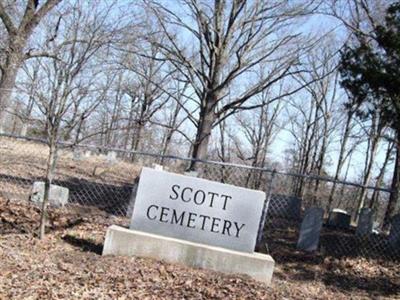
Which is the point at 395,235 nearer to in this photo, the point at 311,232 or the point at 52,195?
the point at 311,232

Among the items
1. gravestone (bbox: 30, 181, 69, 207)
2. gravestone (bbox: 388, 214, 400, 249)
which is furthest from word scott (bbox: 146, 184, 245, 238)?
gravestone (bbox: 388, 214, 400, 249)

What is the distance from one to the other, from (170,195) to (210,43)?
295 inches

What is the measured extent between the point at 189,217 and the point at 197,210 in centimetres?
15

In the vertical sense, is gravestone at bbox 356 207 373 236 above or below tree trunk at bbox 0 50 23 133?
below

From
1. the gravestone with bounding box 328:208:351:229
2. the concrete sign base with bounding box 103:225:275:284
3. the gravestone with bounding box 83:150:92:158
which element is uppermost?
the gravestone with bounding box 328:208:351:229

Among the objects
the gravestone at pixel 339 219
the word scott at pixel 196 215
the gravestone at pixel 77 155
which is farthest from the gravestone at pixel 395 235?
the gravestone at pixel 77 155

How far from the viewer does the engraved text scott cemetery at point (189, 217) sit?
19.3 ft

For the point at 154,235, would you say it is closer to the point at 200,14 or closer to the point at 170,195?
the point at 170,195

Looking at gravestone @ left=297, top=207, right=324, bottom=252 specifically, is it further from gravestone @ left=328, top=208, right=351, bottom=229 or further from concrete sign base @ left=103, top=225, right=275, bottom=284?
gravestone @ left=328, top=208, right=351, bottom=229

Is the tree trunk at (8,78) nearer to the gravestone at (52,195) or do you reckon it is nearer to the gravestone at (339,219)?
the gravestone at (52,195)

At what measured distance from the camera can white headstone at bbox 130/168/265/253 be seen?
6051mm

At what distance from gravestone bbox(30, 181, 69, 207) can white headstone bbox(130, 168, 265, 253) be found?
2.65 metres

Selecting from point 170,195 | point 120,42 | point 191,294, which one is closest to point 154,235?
point 170,195

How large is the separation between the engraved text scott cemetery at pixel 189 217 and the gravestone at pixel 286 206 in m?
6.47
